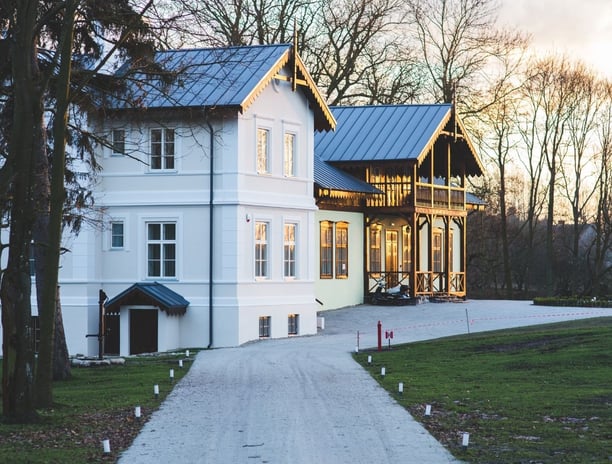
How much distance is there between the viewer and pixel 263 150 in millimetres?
36188

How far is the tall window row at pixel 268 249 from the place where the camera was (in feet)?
118

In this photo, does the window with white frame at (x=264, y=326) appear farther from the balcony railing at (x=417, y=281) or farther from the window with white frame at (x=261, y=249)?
the balcony railing at (x=417, y=281)

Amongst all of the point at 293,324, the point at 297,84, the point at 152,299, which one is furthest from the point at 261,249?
the point at 297,84

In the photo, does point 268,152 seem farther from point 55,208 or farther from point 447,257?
point 55,208

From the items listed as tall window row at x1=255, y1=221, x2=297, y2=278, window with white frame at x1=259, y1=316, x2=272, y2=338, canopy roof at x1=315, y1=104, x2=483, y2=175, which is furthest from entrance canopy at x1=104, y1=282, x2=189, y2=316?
canopy roof at x1=315, y1=104, x2=483, y2=175

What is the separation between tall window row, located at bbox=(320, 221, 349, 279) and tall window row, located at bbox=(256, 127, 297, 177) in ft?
21.5

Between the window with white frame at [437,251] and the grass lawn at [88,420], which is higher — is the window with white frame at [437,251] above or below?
above

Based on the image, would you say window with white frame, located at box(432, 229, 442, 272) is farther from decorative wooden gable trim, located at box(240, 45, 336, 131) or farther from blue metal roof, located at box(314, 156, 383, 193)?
decorative wooden gable trim, located at box(240, 45, 336, 131)

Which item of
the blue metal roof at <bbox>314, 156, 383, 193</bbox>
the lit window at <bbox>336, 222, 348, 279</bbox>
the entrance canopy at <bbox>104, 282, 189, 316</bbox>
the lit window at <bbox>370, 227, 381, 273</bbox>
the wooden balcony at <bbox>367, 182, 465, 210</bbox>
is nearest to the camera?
the entrance canopy at <bbox>104, 282, 189, 316</bbox>

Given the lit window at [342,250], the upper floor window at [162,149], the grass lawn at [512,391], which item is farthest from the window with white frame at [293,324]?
the lit window at [342,250]

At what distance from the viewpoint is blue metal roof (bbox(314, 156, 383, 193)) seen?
4294 cm

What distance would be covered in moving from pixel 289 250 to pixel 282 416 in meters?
20.4

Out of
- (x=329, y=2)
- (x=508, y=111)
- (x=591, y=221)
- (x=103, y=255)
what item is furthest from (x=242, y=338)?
(x=591, y=221)

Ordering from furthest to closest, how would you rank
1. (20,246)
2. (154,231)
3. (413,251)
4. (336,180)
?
(413,251)
(336,180)
(154,231)
(20,246)
